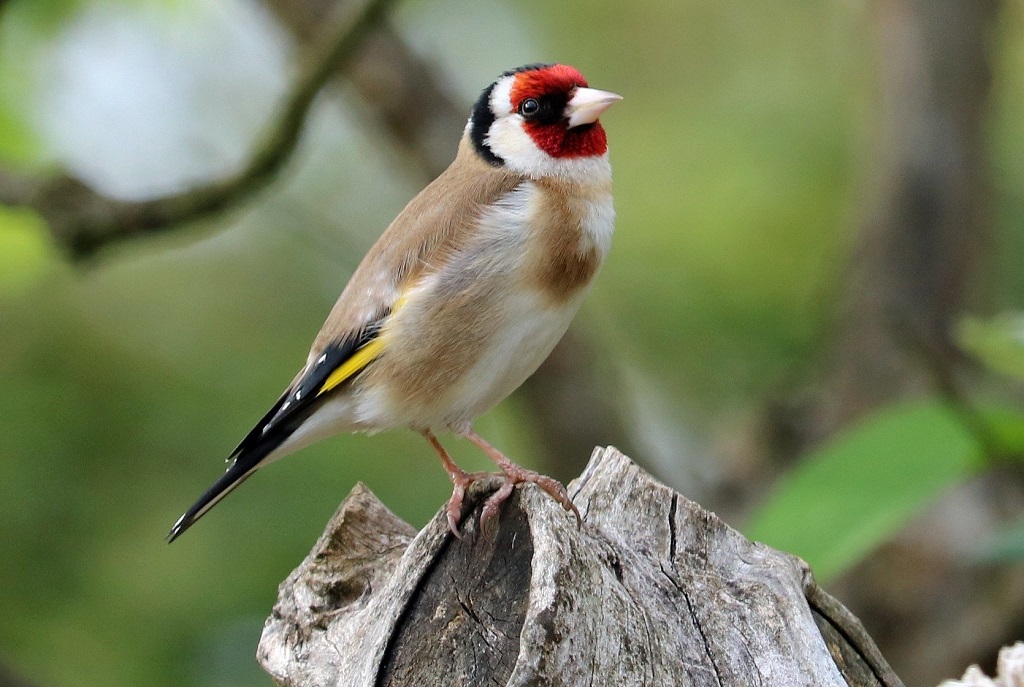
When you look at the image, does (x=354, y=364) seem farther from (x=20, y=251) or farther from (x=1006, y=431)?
(x=20, y=251)

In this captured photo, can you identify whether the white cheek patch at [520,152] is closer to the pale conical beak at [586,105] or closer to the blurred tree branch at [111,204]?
the pale conical beak at [586,105]

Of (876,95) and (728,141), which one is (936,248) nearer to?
(876,95)

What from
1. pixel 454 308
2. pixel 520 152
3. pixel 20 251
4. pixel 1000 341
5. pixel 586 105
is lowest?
pixel 20 251

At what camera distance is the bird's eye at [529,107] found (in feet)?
12.2

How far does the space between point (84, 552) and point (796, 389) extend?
3.85 meters

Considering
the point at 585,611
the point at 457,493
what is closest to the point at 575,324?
the point at 457,493

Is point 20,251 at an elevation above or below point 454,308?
below

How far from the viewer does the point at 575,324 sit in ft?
17.1

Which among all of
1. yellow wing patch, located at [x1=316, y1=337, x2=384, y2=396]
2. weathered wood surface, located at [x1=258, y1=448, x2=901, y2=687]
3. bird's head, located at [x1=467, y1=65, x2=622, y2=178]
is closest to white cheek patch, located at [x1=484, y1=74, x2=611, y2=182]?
bird's head, located at [x1=467, y1=65, x2=622, y2=178]

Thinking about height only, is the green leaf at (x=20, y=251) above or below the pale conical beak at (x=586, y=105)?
below

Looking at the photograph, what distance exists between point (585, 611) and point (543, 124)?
76.4 inches

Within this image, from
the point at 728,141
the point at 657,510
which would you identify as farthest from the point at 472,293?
the point at 728,141

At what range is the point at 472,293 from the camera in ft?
10.7

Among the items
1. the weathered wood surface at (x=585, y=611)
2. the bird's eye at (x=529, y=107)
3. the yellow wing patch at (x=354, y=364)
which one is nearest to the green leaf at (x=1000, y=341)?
the weathered wood surface at (x=585, y=611)
